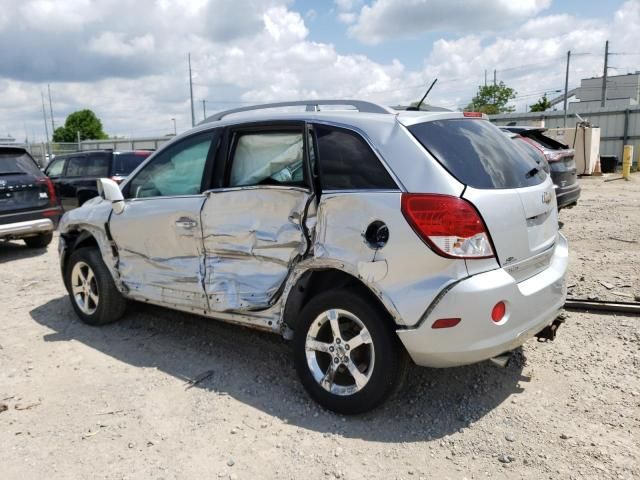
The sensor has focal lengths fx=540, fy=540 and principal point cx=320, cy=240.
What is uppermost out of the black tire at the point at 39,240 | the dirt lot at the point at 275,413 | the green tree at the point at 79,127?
the green tree at the point at 79,127

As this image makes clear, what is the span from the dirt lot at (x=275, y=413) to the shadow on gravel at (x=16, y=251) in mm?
4200

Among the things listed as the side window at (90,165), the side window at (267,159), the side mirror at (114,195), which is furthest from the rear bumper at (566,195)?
the side window at (90,165)

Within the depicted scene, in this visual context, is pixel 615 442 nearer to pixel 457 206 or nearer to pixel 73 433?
pixel 457 206

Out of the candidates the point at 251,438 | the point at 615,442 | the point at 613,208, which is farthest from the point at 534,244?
the point at 613,208

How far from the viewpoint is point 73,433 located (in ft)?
10.5

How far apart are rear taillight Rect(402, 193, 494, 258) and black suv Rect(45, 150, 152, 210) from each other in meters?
8.84

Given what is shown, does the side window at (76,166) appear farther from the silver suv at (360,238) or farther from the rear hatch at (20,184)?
the silver suv at (360,238)

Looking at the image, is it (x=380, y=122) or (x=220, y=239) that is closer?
(x=380, y=122)

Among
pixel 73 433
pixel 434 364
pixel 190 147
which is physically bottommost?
pixel 73 433

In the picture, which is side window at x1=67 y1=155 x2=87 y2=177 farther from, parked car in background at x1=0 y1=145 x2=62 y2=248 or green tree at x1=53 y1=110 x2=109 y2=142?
green tree at x1=53 y1=110 x2=109 y2=142

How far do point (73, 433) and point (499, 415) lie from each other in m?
2.52

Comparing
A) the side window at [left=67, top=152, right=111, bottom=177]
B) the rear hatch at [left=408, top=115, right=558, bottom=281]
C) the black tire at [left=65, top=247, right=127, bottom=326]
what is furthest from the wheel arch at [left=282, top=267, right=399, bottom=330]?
the side window at [left=67, top=152, right=111, bottom=177]

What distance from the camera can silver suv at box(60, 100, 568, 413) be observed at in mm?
2824

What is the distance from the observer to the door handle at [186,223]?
3912 mm
